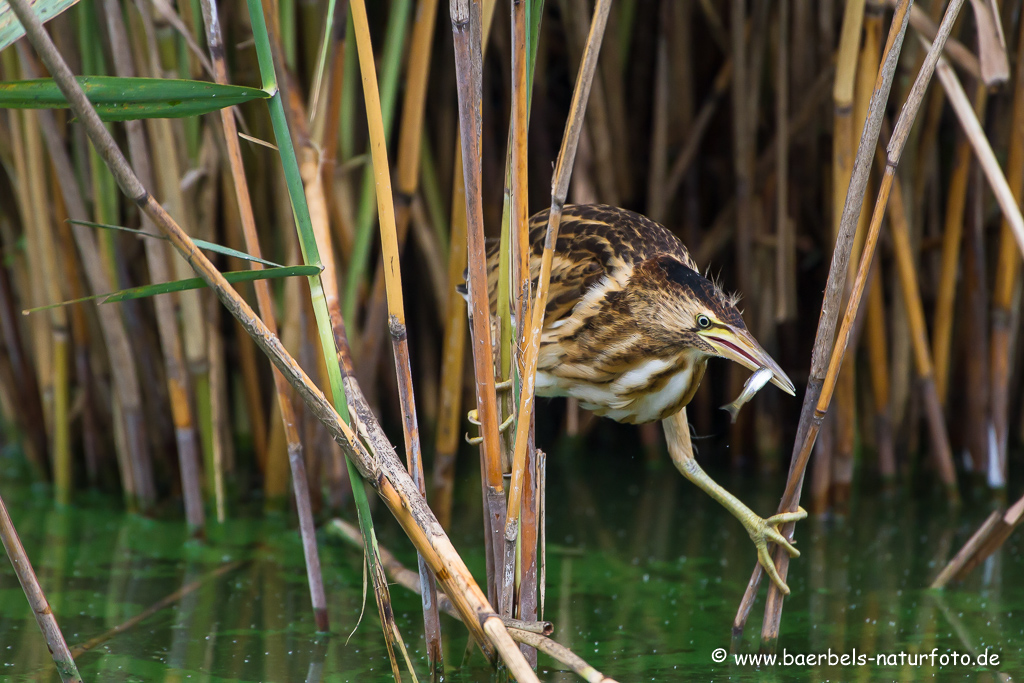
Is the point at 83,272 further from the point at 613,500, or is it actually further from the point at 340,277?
the point at 613,500

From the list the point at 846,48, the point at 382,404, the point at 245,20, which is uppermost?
the point at 245,20

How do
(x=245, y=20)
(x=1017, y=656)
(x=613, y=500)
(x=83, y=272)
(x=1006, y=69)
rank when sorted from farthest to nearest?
(x=613, y=500) < (x=83, y=272) < (x=245, y=20) < (x=1006, y=69) < (x=1017, y=656)

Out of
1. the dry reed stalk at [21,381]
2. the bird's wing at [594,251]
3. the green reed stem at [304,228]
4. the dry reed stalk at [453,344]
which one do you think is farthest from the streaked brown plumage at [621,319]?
the dry reed stalk at [21,381]

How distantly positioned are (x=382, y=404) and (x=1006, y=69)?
72.6 inches

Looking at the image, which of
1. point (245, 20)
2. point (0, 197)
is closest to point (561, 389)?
point (245, 20)

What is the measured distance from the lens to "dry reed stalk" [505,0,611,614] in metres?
1.10

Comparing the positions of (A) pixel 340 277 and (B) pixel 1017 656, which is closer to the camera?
(B) pixel 1017 656

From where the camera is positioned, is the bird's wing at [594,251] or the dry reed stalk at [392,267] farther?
the bird's wing at [594,251]

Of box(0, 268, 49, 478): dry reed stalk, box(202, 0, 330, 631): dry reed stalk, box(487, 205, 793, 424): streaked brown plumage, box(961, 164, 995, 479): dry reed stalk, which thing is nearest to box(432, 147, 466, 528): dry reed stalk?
box(487, 205, 793, 424): streaked brown plumage

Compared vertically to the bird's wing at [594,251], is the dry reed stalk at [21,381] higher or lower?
lower

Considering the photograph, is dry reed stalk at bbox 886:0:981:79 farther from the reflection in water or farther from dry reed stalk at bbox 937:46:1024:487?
the reflection in water

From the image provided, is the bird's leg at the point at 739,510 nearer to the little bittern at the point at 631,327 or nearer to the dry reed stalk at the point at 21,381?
the little bittern at the point at 631,327

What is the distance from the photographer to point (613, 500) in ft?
8.18

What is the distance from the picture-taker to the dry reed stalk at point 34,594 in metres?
1.15
